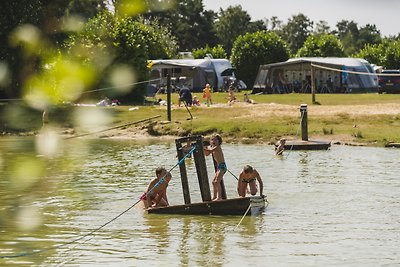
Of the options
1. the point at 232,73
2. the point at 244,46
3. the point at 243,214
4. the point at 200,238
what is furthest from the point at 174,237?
the point at 244,46

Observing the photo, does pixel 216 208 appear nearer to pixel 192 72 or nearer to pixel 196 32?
pixel 192 72

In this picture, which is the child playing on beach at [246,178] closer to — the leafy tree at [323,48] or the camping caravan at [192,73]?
the camping caravan at [192,73]

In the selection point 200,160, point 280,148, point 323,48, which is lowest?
point 280,148

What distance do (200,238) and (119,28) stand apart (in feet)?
143

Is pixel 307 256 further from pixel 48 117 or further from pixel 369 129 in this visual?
pixel 48 117

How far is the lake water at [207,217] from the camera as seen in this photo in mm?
15680

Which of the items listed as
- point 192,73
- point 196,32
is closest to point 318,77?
point 192,73

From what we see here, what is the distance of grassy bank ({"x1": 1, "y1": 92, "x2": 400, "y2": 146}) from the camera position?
A: 40125mm

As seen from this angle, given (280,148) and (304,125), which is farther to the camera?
(304,125)

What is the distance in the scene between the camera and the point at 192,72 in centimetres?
7894

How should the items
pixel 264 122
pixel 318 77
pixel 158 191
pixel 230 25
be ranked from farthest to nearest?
pixel 230 25
pixel 318 77
pixel 264 122
pixel 158 191

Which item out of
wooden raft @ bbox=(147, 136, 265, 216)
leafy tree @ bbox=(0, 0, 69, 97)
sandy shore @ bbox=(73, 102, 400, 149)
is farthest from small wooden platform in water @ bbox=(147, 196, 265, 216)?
sandy shore @ bbox=(73, 102, 400, 149)

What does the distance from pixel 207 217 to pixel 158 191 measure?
1.54 metres

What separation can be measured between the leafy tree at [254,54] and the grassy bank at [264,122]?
34734 millimetres
